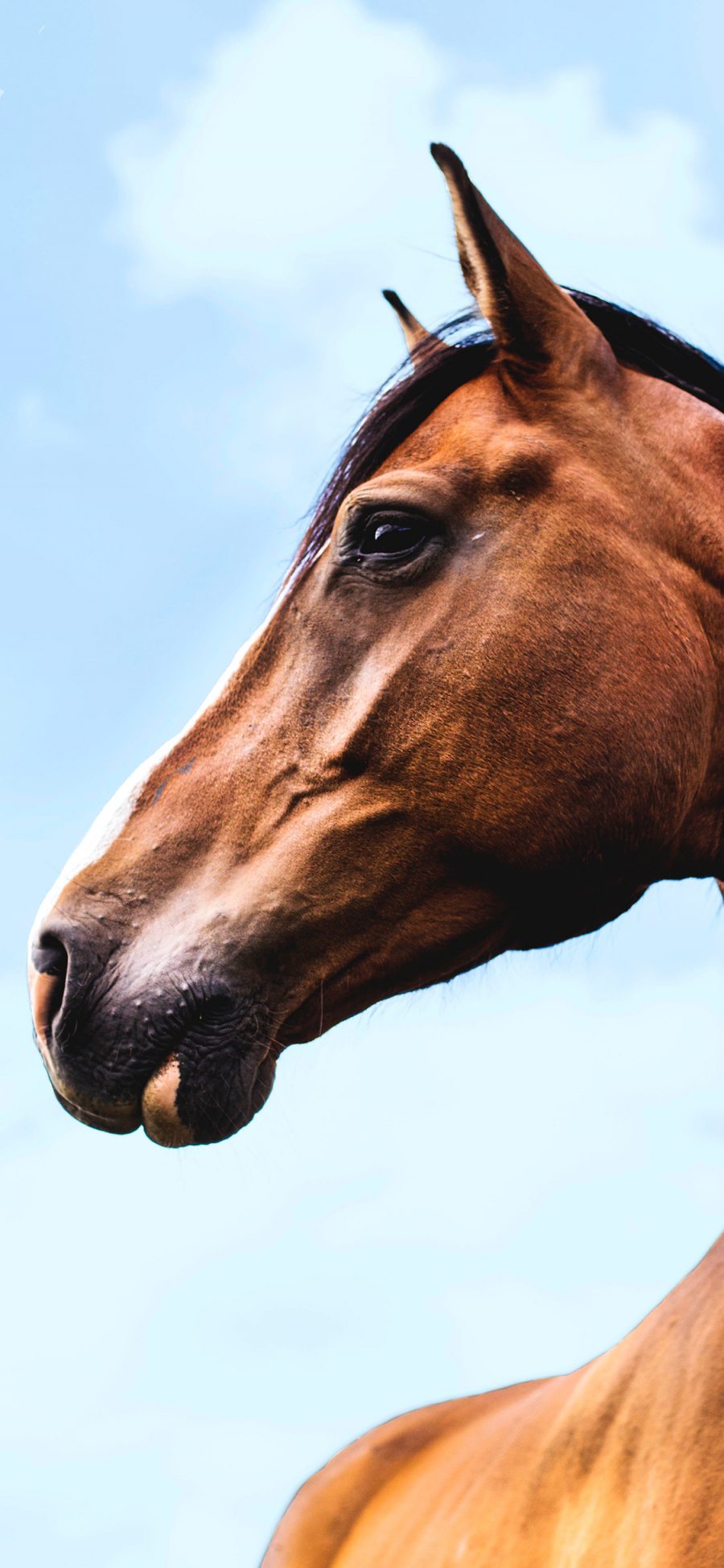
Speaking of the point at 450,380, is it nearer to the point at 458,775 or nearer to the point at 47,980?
the point at 458,775

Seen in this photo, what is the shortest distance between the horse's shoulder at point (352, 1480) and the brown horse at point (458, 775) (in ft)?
5.68

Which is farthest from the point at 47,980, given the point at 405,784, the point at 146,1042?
the point at 405,784

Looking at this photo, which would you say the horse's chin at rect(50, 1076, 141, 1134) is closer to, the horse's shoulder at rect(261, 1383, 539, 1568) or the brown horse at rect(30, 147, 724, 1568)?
the brown horse at rect(30, 147, 724, 1568)

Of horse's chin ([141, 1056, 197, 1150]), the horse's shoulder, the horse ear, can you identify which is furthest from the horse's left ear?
the horse's shoulder

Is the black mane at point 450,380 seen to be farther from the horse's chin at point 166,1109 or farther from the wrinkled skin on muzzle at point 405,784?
the horse's chin at point 166,1109

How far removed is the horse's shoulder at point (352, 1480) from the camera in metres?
4.32

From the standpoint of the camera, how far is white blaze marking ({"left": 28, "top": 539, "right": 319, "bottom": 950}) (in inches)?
97.3

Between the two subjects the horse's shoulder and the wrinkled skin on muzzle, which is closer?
the wrinkled skin on muzzle

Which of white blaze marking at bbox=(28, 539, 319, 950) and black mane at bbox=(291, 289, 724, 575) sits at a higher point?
black mane at bbox=(291, 289, 724, 575)

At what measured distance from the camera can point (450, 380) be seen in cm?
285

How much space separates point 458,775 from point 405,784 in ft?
0.31

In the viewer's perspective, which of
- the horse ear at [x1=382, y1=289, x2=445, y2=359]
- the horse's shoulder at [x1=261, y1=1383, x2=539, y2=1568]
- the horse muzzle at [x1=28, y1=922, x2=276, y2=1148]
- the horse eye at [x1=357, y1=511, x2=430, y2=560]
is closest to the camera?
the horse muzzle at [x1=28, y1=922, x2=276, y2=1148]

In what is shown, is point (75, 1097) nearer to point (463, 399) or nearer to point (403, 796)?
point (403, 796)

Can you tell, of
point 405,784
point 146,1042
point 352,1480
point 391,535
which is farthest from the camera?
point 352,1480
